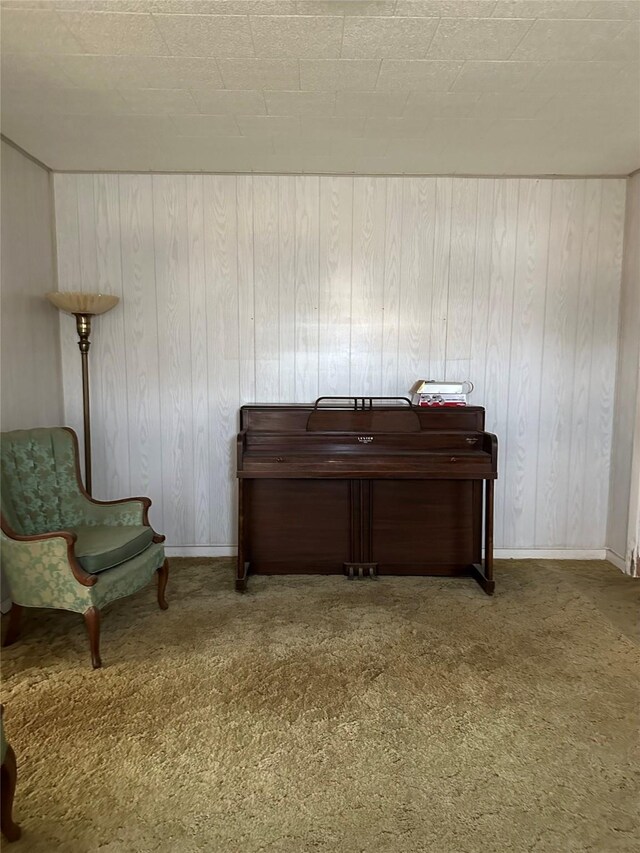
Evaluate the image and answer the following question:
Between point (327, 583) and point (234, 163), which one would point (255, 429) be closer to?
point (327, 583)

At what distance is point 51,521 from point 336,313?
2.19 m

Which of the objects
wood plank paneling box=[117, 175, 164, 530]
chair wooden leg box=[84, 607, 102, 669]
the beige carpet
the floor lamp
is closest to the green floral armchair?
chair wooden leg box=[84, 607, 102, 669]

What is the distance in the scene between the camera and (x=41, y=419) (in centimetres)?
335

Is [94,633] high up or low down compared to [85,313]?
down

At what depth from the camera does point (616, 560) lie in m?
3.66

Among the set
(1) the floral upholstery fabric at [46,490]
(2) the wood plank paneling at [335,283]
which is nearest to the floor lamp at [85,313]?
(1) the floral upholstery fabric at [46,490]

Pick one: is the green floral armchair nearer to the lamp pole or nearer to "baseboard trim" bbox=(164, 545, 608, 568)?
the lamp pole

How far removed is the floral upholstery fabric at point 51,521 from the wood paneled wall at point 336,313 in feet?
2.56

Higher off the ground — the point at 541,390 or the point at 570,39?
the point at 570,39

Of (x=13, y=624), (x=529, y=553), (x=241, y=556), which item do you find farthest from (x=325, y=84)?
(x=529, y=553)

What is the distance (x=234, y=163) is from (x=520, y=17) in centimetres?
193

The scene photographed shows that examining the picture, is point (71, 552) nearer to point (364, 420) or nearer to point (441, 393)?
point (364, 420)

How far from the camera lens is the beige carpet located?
1564mm

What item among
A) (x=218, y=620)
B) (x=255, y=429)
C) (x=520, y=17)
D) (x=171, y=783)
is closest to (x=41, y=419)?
(x=255, y=429)
